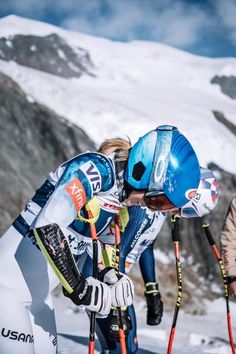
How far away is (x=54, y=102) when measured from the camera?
19.6 m

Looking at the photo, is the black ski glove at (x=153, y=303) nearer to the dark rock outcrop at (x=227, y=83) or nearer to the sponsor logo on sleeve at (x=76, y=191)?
the sponsor logo on sleeve at (x=76, y=191)

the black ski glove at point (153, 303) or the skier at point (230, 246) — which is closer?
the black ski glove at point (153, 303)

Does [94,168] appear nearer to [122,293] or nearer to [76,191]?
[76,191]

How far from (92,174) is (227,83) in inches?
1276

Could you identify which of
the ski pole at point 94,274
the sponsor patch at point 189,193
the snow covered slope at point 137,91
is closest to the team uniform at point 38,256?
the ski pole at point 94,274

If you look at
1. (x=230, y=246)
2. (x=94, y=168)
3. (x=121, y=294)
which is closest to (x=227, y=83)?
(x=230, y=246)

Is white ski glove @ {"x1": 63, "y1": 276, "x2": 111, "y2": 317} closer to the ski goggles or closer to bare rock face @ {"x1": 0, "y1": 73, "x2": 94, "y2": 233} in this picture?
the ski goggles

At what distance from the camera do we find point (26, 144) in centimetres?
1544

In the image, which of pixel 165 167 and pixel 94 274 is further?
pixel 94 274

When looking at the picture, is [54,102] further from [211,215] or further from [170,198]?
[170,198]

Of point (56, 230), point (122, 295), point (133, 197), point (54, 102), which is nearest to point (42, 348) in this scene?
point (122, 295)

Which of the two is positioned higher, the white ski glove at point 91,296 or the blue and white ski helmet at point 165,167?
the blue and white ski helmet at point 165,167

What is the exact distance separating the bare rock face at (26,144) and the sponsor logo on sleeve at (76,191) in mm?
10665

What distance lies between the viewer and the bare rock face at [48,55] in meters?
28.6
